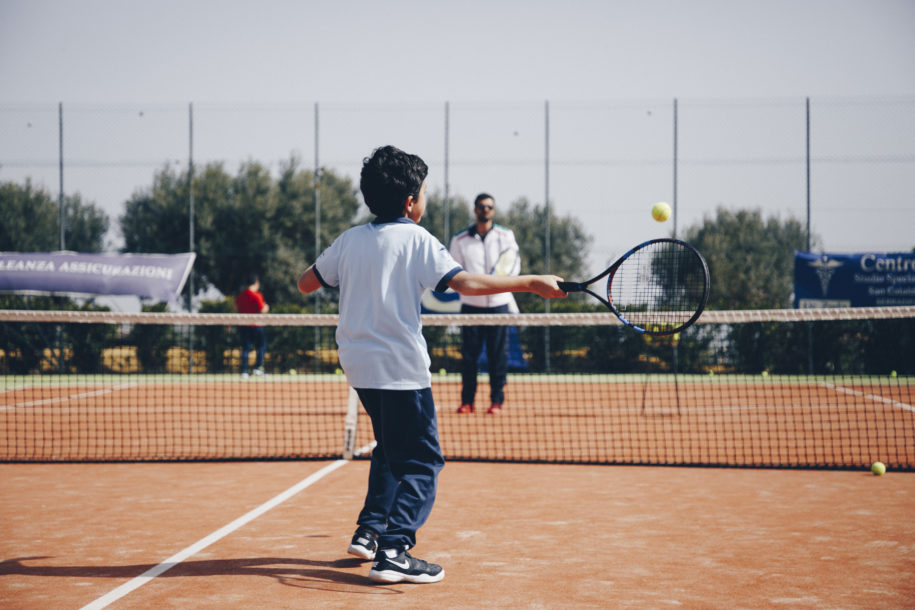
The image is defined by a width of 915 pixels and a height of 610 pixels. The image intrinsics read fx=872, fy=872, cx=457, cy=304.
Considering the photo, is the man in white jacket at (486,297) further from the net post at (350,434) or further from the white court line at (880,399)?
the white court line at (880,399)

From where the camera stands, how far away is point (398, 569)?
317 centimetres

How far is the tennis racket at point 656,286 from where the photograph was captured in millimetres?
3824

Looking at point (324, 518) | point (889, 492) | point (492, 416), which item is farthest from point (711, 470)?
point (492, 416)

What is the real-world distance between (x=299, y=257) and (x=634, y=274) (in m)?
24.0

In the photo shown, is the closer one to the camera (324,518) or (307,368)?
(324,518)

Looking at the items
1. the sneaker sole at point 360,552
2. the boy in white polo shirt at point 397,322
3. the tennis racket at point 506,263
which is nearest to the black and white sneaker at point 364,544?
the sneaker sole at point 360,552

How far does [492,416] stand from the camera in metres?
8.96

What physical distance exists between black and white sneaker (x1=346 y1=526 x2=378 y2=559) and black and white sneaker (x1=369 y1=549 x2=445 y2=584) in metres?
0.22

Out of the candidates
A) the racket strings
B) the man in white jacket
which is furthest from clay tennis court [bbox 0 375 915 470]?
the racket strings

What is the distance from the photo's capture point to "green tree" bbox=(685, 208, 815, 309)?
82.7ft

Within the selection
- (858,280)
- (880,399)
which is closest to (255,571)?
(880,399)

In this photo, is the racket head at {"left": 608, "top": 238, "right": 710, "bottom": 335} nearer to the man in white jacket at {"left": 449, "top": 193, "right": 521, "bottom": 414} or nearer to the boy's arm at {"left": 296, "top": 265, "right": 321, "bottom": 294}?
the boy's arm at {"left": 296, "top": 265, "right": 321, "bottom": 294}

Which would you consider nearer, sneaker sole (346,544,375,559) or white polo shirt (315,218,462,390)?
white polo shirt (315,218,462,390)

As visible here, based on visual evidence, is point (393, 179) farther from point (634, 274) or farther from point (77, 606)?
point (77, 606)
